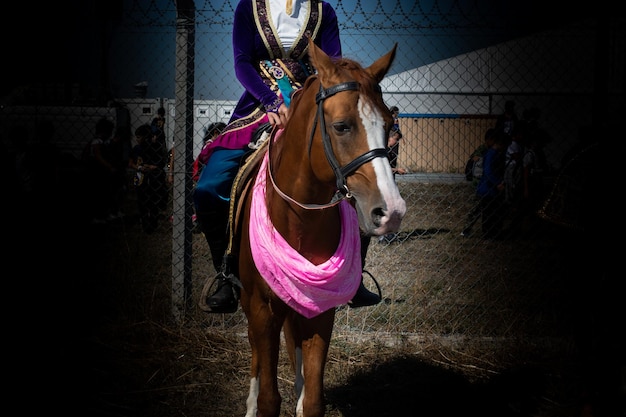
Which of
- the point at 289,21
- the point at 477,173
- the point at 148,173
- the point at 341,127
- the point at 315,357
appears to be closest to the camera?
the point at 341,127

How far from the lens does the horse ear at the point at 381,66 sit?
8.55 ft

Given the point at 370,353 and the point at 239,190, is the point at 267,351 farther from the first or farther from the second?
the point at 370,353

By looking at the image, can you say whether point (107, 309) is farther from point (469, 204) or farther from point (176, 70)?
point (469, 204)

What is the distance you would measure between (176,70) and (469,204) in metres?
9.99

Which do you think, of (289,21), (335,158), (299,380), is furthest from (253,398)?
(289,21)

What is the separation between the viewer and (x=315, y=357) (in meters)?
2.93

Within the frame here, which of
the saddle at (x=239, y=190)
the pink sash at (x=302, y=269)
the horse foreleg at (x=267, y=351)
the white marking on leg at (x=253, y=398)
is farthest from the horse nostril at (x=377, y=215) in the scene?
the white marking on leg at (x=253, y=398)

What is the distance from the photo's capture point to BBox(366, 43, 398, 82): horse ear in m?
2.61

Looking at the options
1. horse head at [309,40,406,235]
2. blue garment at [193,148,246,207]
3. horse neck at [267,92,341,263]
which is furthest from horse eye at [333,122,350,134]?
blue garment at [193,148,246,207]

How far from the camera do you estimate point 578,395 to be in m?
4.04

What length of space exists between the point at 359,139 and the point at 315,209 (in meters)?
0.53

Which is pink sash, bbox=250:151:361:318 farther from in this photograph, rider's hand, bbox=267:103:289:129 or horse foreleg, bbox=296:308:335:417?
rider's hand, bbox=267:103:289:129

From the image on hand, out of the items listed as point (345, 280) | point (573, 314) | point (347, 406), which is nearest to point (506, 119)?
point (573, 314)

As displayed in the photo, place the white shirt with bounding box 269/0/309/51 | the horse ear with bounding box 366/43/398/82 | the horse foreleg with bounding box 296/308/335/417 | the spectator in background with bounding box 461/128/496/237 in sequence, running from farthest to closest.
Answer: the spectator in background with bounding box 461/128/496/237
the white shirt with bounding box 269/0/309/51
the horse foreleg with bounding box 296/308/335/417
the horse ear with bounding box 366/43/398/82
